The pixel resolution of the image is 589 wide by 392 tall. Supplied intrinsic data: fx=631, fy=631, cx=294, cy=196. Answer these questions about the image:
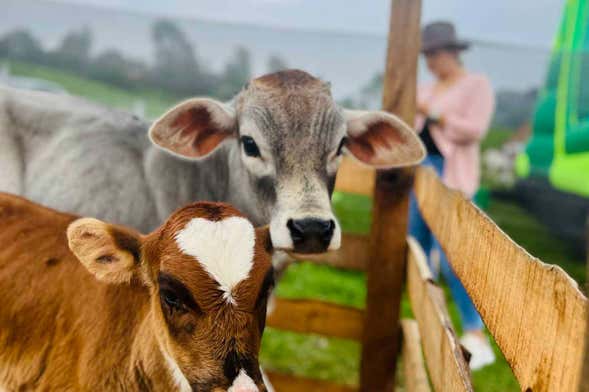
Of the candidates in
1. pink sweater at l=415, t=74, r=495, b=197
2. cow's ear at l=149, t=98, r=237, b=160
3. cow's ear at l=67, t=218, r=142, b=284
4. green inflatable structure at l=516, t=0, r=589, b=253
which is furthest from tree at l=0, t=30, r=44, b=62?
green inflatable structure at l=516, t=0, r=589, b=253

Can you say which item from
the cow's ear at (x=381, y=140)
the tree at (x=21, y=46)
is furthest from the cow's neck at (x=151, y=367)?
the tree at (x=21, y=46)

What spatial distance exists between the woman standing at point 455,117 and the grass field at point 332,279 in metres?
0.41

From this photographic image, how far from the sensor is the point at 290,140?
1.66m

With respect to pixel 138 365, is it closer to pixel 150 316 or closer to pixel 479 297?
pixel 150 316

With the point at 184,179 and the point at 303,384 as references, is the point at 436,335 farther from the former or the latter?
the point at 303,384

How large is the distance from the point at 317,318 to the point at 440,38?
1.58m

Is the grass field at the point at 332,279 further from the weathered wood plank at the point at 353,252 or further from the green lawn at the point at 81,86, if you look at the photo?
the weathered wood plank at the point at 353,252

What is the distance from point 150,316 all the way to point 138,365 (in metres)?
0.12

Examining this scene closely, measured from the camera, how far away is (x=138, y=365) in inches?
59.7

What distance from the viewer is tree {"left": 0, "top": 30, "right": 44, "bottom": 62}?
276cm

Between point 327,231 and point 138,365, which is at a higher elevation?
point 327,231

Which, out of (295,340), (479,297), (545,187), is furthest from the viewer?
(545,187)

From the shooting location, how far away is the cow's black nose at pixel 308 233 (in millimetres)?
1519

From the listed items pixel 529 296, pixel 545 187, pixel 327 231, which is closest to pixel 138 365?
pixel 327 231
